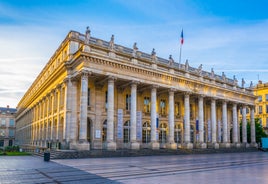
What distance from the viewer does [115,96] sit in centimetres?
3603

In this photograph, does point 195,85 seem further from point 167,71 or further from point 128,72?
point 128,72

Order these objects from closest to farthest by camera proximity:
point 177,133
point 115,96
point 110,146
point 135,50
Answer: point 110,146 < point 135,50 < point 115,96 < point 177,133

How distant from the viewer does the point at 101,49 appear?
31.5 metres

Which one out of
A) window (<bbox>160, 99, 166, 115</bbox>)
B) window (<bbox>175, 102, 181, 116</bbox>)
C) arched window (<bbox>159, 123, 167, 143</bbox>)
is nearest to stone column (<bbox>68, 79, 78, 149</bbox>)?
arched window (<bbox>159, 123, 167, 143</bbox>)

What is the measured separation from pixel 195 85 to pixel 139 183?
30998 millimetres

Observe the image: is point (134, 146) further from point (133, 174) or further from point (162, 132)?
point (133, 174)

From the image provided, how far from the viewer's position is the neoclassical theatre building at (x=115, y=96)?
30.4 metres

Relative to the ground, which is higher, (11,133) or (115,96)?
(115,96)

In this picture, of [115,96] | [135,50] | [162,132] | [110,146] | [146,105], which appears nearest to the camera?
[110,146]

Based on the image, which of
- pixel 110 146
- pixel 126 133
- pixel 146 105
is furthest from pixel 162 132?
pixel 110 146

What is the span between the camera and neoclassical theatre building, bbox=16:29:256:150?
3038cm

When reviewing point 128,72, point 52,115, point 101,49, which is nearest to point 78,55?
point 101,49

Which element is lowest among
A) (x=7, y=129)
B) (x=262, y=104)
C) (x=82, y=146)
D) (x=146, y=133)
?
(x=7, y=129)

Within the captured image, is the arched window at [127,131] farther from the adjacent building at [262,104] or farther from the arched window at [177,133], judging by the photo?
the adjacent building at [262,104]
